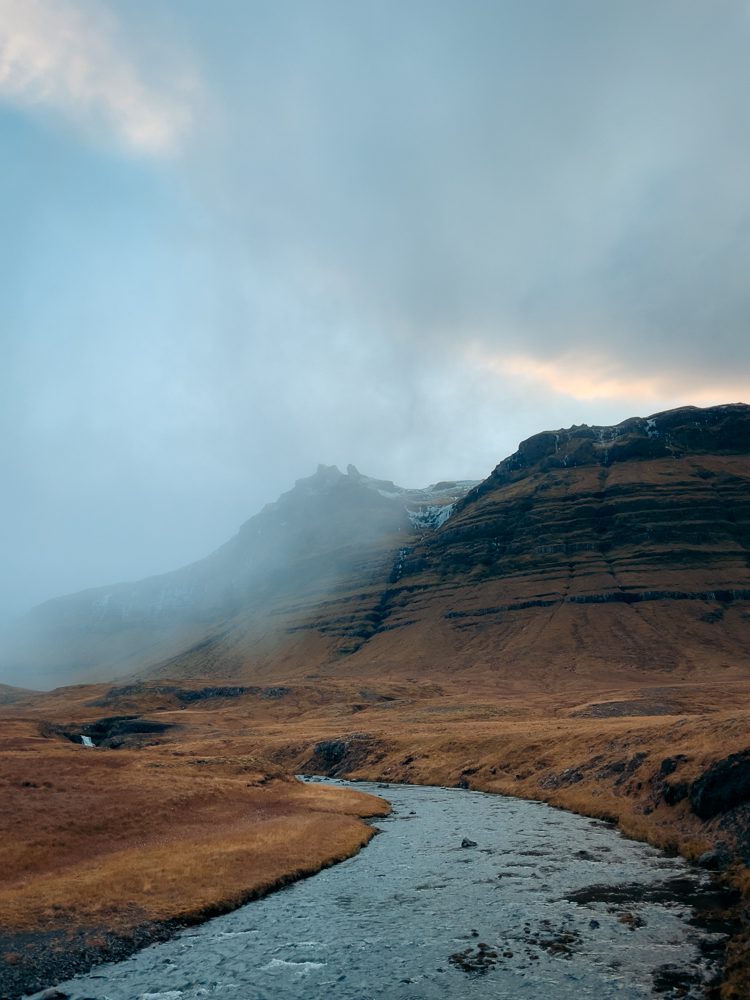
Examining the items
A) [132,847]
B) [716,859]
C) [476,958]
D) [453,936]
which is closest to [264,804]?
[132,847]

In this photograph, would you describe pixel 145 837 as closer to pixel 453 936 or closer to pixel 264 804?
pixel 264 804

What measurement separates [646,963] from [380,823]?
38921 mm

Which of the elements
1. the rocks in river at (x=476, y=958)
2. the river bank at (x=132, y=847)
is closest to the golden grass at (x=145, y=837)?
the river bank at (x=132, y=847)

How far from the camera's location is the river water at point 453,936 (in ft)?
86.2

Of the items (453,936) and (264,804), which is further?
(264,804)

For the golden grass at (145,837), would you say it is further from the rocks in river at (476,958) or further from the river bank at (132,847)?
the rocks in river at (476,958)

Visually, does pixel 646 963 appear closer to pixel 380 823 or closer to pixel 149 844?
pixel 149 844

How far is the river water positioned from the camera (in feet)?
86.2

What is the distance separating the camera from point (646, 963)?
89.4 feet

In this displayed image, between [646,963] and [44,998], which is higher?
[44,998]

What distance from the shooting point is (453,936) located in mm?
31578

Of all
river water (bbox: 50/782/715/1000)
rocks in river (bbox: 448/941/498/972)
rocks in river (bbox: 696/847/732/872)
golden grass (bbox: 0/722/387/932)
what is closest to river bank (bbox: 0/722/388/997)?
golden grass (bbox: 0/722/387/932)

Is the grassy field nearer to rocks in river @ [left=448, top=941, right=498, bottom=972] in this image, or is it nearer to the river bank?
the river bank

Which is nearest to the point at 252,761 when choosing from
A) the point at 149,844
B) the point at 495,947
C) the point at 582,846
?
the point at 149,844
